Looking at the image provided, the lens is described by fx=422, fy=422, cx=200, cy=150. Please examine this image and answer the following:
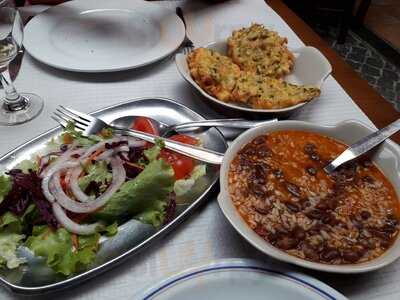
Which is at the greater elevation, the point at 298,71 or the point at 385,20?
the point at 298,71

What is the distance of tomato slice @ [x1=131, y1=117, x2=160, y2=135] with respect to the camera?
1111 mm

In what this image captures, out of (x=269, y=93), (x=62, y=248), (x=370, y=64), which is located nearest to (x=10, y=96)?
(x=62, y=248)

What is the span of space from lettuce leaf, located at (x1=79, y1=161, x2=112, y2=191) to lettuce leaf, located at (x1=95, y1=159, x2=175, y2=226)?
6 cm

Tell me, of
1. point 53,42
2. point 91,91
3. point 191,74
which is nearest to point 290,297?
point 191,74

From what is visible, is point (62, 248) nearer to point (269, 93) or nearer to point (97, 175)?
point (97, 175)

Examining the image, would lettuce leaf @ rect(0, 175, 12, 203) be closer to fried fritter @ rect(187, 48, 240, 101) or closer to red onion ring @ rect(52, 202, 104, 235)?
red onion ring @ rect(52, 202, 104, 235)

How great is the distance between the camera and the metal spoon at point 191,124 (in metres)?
1.11

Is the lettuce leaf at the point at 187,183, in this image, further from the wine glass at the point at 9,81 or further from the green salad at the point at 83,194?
the wine glass at the point at 9,81

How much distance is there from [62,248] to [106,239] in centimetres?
9

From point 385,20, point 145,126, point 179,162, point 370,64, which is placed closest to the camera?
point 179,162

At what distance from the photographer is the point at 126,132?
3.49 feet

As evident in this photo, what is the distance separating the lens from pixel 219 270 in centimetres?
77

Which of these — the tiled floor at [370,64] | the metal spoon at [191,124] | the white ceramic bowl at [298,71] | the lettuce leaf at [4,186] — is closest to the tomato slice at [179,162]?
the metal spoon at [191,124]

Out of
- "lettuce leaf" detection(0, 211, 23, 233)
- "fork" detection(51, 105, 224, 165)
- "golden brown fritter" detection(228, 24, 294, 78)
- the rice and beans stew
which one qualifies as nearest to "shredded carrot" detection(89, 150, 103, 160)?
"fork" detection(51, 105, 224, 165)
